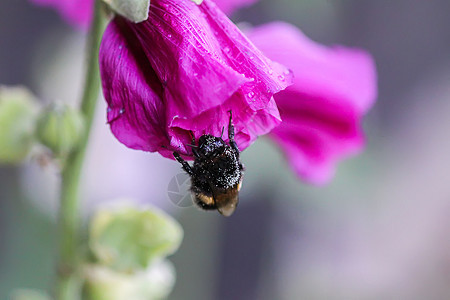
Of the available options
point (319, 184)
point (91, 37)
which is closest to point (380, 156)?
point (319, 184)

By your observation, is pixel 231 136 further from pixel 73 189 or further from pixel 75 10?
pixel 75 10

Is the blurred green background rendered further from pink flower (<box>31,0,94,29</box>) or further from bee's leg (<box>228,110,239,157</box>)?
bee's leg (<box>228,110,239,157</box>)

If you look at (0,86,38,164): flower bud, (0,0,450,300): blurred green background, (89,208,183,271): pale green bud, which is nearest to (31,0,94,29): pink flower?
(0,86,38,164): flower bud

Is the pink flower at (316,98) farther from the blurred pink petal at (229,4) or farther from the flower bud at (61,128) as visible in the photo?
the flower bud at (61,128)

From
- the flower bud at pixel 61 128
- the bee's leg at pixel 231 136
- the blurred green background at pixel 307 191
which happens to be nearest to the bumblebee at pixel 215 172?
the bee's leg at pixel 231 136

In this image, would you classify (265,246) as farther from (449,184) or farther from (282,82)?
(282,82)

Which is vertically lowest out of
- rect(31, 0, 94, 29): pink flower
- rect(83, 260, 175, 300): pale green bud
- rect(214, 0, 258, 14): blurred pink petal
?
rect(83, 260, 175, 300): pale green bud

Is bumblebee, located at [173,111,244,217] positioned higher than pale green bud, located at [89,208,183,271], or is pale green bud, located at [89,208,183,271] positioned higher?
bumblebee, located at [173,111,244,217]
